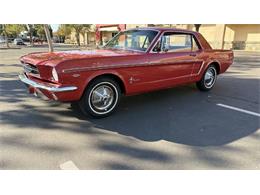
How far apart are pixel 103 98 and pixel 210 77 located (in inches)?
140

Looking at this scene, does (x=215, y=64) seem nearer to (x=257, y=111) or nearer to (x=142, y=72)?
(x=257, y=111)

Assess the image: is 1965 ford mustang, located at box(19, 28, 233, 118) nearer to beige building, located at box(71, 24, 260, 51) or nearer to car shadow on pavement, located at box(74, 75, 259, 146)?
car shadow on pavement, located at box(74, 75, 259, 146)

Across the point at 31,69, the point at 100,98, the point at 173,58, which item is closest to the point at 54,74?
the point at 31,69

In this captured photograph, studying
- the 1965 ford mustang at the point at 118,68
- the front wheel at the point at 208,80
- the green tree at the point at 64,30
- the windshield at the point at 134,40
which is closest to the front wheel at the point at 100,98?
the 1965 ford mustang at the point at 118,68

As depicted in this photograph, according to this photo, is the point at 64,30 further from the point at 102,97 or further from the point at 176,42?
the point at 102,97

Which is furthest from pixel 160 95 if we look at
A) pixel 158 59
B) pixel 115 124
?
pixel 115 124

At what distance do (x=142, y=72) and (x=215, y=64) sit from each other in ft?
9.64

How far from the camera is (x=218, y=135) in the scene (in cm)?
365

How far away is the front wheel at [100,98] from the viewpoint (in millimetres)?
4039

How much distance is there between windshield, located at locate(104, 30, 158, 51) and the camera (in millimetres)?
4844

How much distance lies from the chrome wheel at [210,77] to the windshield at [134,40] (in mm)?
2272

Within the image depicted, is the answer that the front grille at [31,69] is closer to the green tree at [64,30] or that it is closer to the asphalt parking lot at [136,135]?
the asphalt parking lot at [136,135]

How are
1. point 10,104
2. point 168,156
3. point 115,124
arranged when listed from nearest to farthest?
point 168,156 < point 115,124 < point 10,104

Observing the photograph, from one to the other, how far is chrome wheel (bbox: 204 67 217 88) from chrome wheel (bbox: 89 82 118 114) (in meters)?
3.09
